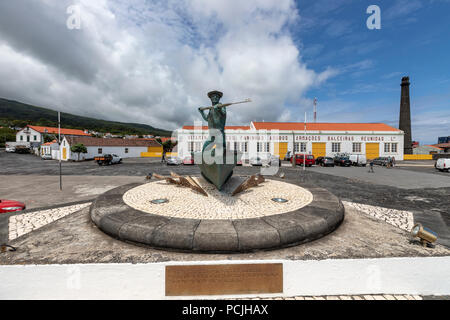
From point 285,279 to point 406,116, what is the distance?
51.4 meters

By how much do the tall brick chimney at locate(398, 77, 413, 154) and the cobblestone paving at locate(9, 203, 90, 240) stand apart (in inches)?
2076

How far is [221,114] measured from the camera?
7.33m

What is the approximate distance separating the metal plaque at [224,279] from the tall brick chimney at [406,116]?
50.5m

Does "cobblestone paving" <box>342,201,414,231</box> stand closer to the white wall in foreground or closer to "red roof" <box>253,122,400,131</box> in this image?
the white wall in foreground

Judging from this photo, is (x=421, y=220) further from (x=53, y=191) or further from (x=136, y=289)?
(x=53, y=191)

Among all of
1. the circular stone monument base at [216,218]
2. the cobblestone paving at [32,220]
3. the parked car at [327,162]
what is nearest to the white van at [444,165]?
the parked car at [327,162]

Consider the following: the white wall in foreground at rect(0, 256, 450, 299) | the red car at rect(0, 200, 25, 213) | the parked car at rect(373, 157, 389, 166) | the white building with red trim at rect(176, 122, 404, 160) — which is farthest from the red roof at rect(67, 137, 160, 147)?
the parked car at rect(373, 157, 389, 166)

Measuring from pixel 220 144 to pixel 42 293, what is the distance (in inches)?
220

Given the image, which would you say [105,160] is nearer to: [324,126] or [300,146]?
[300,146]

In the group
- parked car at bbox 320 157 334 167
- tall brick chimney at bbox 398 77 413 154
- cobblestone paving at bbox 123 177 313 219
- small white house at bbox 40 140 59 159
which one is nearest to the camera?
cobblestone paving at bbox 123 177 313 219

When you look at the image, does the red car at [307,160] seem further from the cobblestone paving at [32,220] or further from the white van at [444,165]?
the cobblestone paving at [32,220]

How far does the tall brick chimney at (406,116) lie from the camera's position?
3925 centimetres

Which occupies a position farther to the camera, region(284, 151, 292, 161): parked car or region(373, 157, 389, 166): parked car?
region(284, 151, 292, 161): parked car

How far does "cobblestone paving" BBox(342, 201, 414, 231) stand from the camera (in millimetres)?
5917
